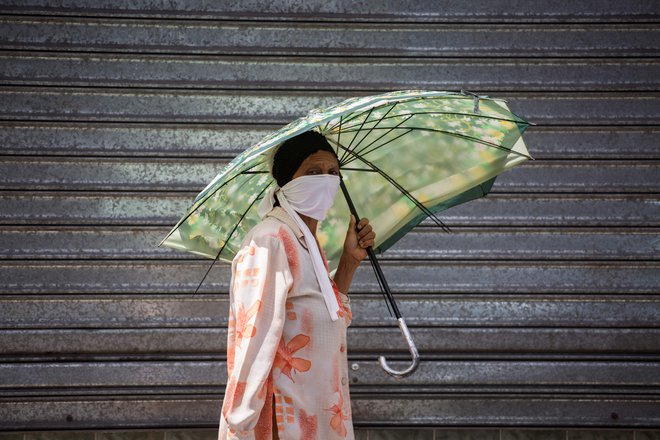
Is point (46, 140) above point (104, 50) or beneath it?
beneath

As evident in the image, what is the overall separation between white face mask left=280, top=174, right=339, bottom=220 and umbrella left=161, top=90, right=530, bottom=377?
9.9 inches

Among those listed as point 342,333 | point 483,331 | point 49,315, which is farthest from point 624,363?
point 49,315

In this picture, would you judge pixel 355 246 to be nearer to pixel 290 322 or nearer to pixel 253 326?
pixel 290 322

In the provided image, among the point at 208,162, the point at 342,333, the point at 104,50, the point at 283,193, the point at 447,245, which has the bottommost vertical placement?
the point at 342,333

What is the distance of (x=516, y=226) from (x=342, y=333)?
2.84m

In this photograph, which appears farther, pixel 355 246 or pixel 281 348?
pixel 355 246

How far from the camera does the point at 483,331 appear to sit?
5.79 m

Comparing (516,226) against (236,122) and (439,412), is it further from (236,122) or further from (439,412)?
(236,122)

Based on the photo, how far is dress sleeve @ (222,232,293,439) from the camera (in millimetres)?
2988

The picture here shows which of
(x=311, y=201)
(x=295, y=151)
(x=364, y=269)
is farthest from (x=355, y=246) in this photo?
(x=364, y=269)

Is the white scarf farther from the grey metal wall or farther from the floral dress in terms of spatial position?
the grey metal wall

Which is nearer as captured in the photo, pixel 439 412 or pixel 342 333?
pixel 342 333

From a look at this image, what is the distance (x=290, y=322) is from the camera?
3.18 meters

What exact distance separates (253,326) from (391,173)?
1184 mm
